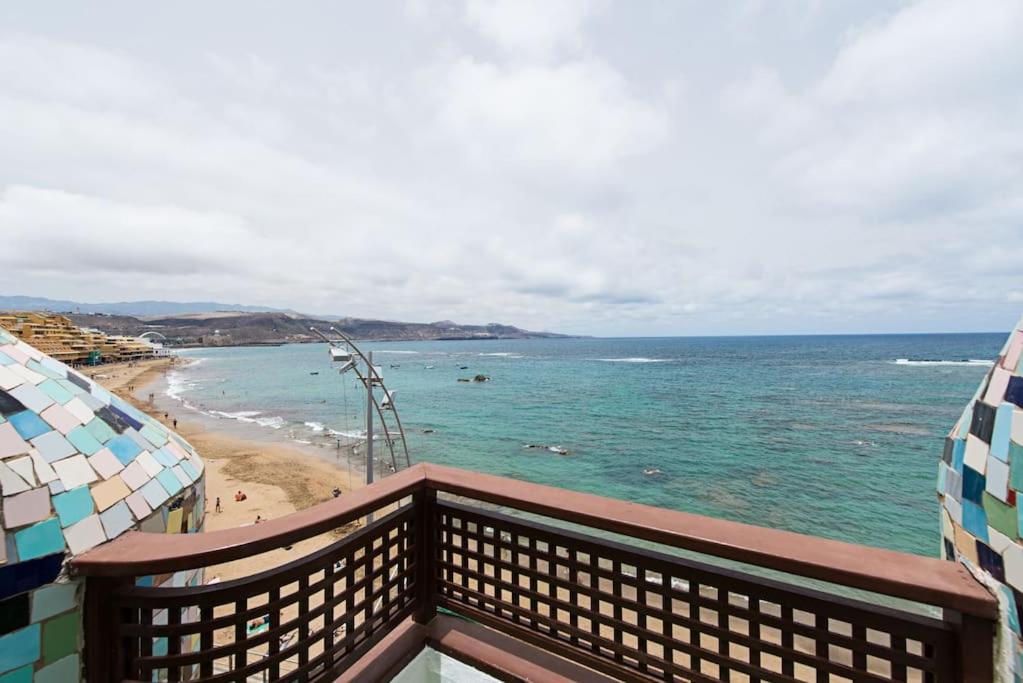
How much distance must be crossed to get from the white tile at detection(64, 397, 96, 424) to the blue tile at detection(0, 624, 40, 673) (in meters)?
0.71

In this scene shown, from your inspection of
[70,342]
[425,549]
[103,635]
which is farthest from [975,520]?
[70,342]

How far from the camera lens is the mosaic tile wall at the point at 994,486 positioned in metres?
1.25

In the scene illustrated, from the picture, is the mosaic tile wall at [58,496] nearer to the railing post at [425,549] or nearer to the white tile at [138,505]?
the white tile at [138,505]

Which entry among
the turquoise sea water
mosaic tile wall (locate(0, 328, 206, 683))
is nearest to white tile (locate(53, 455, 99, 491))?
mosaic tile wall (locate(0, 328, 206, 683))

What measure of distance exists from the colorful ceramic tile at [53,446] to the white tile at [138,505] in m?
0.24

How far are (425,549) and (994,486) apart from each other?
6.89 ft

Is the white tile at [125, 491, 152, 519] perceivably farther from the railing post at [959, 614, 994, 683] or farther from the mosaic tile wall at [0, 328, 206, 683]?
the railing post at [959, 614, 994, 683]

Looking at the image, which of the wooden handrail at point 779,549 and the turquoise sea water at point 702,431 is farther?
the turquoise sea water at point 702,431

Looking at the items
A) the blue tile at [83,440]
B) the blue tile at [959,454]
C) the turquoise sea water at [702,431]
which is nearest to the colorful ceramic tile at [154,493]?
the blue tile at [83,440]

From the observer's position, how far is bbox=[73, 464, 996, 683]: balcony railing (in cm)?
135

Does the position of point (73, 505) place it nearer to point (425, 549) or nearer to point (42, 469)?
point (42, 469)

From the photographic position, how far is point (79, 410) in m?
1.76

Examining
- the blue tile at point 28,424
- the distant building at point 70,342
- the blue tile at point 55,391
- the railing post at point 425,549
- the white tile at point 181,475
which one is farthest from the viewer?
the distant building at point 70,342

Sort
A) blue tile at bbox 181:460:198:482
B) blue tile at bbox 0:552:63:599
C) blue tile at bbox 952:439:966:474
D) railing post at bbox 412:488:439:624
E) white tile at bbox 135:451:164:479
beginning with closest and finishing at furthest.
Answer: blue tile at bbox 0:552:63:599, blue tile at bbox 952:439:966:474, white tile at bbox 135:451:164:479, blue tile at bbox 181:460:198:482, railing post at bbox 412:488:439:624
